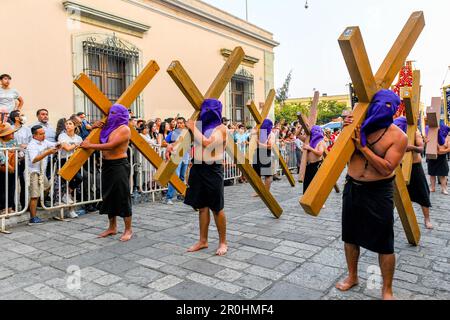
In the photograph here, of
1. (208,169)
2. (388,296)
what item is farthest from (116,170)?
(388,296)

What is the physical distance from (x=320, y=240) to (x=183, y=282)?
2133mm

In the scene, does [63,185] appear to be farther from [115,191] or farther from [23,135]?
[115,191]

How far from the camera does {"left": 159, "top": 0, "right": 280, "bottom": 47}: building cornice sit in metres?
11.4

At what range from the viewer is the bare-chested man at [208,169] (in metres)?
4.14

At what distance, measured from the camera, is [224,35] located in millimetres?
13688

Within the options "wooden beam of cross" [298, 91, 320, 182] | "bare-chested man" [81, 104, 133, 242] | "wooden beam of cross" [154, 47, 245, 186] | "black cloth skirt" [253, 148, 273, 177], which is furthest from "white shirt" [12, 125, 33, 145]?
"wooden beam of cross" [298, 91, 320, 182]

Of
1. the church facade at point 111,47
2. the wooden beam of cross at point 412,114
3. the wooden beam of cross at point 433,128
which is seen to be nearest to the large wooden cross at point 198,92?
the wooden beam of cross at point 412,114

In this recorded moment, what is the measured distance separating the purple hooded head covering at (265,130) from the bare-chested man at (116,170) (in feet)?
12.7

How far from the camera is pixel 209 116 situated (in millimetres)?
4176

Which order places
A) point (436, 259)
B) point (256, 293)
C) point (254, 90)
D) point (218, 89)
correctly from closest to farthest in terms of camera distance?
point (256, 293)
point (436, 259)
point (218, 89)
point (254, 90)

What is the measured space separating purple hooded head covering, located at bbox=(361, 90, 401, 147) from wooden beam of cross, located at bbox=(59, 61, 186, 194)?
2.58 meters

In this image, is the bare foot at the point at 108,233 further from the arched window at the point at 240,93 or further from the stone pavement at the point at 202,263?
the arched window at the point at 240,93
